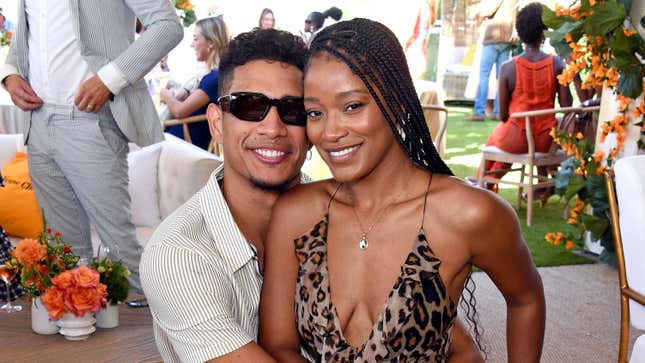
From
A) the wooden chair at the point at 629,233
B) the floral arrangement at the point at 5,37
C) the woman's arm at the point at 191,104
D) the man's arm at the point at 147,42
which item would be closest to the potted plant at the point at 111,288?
the man's arm at the point at 147,42

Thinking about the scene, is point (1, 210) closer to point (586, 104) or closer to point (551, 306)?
point (551, 306)

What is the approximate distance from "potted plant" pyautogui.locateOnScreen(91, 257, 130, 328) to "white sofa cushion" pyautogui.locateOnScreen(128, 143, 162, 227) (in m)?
1.83

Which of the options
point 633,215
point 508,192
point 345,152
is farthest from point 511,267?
point 508,192

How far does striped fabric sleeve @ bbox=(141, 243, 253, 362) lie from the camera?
1668 mm

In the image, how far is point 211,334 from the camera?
5.47 feet

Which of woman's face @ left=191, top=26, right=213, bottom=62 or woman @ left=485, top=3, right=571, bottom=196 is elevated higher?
woman's face @ left=191, top=26, right=213, bottom=62

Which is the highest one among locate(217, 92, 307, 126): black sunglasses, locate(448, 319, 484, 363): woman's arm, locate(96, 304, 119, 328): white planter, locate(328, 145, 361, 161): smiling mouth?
locate(217, 92, 307, 126): black sunglasses

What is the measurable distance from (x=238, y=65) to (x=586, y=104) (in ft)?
16.9

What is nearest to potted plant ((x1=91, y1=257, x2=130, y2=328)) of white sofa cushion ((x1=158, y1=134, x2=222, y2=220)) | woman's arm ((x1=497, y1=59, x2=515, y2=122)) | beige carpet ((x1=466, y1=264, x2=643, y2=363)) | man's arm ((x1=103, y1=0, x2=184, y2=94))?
man's arm ((x1=103, y1=0, x2=184, y2=94))

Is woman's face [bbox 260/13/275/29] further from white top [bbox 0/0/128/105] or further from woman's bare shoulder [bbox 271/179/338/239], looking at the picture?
woman's bare shoulder [bbox 271/179/338/239]

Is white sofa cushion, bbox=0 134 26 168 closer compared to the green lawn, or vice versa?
white sofa cushion, bbox=0 134 26 168

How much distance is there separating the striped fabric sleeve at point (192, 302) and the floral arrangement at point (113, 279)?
90 centimetres

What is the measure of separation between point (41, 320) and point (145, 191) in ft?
6.48

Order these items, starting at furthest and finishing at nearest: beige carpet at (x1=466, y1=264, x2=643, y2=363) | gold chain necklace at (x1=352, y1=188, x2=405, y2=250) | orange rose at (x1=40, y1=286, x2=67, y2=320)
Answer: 1. beige carpet at (x1=466, y1=264, x2=643, y2=363)
2. orange rose at (x1=40, y1=286, x2=67, y2=320)
3. gold chain necklace at (x1=352, y1=188, x2=405, y2=250)
